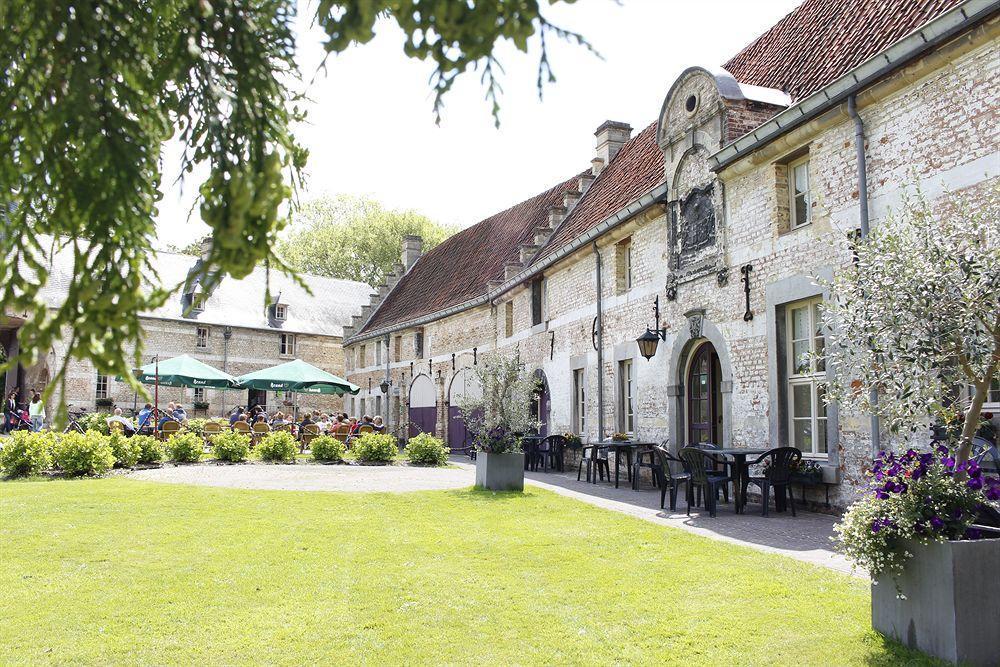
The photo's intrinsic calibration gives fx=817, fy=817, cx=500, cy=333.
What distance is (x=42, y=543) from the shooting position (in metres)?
7.79

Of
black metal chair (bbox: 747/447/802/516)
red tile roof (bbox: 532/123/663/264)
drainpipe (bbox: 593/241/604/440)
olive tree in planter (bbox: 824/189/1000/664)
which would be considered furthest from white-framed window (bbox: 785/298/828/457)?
drainpipe (bbox: 593/241/604/440)

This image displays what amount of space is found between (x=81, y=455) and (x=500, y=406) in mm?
7599

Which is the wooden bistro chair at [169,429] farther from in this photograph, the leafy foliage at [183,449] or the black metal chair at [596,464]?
the black metal chair at [596,464]

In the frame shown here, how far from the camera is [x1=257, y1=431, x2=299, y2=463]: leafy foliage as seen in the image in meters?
18.9

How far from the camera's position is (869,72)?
9.20m

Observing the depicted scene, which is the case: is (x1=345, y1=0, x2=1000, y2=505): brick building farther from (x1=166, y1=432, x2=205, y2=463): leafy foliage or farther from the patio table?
(x1=166, y1=432, x2=205, y2=463): leafy foliage

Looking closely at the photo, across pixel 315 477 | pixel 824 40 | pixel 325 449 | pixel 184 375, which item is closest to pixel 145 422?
pixel 184 375

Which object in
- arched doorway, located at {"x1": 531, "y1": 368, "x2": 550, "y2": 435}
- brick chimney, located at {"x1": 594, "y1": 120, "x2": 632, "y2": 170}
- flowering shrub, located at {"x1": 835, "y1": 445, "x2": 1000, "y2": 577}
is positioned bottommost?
flowering shrub, located at {"x1": 835, "y1": 445, "x2": 1000, "y2": 577}

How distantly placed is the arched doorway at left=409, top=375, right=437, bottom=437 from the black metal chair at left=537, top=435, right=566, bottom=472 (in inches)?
396

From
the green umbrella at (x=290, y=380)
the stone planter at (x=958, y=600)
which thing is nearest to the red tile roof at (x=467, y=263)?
the green umbrella at (x=290, y=380)

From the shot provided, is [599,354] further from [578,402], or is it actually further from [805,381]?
[805,381]

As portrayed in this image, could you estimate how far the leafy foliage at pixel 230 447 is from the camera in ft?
60.1

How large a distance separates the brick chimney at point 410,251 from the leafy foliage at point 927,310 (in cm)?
3367

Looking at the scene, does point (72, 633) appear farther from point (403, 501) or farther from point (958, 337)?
point (403, 501)
